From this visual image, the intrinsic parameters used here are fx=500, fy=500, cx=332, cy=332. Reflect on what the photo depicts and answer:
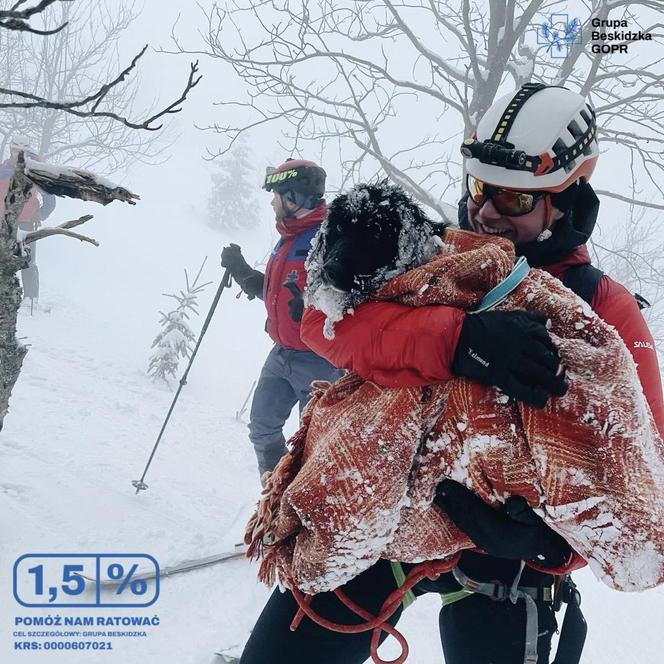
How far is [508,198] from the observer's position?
1.62m

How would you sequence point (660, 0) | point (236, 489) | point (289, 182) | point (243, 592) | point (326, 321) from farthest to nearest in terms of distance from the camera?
1. point (660, 0)
2. point (236, 489)
3. point (289, 182)
4. point (243, 592)
5. point (326, 321)

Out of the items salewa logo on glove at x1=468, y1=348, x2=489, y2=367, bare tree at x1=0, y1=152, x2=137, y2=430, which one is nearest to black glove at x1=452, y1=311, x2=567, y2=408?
salewa logo on glove at x1=468, y1=348, x2=489, y2=367

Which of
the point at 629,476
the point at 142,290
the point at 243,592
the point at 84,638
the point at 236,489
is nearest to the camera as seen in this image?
the point at 629,476

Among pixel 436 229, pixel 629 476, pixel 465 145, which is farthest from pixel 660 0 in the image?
pixel 629 476

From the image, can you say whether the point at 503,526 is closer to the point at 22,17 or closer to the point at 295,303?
the point at 22,17

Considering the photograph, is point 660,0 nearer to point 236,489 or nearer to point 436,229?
point 436,229

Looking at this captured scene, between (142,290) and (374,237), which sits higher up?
(374,237)

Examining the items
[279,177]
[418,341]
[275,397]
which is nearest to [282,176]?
[279,177]

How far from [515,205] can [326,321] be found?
738 millimetres

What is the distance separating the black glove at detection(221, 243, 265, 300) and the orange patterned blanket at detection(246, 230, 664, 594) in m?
2.64

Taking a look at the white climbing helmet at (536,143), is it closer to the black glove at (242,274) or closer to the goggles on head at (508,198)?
the goggles on head at (508,198)

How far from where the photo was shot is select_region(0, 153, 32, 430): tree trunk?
7.77 ft

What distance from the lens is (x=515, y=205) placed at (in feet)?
5.30

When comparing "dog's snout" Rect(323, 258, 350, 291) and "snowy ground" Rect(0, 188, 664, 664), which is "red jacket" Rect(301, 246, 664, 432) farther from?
"snowy ground" Rect(0, 188, 664, 664)
